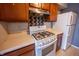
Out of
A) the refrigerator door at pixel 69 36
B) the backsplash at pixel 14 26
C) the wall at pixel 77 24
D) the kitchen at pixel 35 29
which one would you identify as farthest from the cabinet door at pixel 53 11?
the backsplash at pixel 14 26

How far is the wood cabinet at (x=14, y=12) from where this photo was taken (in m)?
1.06

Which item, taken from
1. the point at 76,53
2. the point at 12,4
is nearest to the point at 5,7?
the point at 12,4

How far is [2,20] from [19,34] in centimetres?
26

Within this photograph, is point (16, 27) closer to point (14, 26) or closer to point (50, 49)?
point (14, 26)

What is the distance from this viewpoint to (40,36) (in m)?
1.23

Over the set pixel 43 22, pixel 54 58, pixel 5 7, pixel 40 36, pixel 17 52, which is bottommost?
pixel 54 58

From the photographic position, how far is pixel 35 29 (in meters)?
1.19

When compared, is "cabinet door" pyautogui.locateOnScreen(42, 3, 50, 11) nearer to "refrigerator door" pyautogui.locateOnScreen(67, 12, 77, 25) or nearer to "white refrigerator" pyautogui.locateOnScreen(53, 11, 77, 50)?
"white refrigerator" pyautogui.locateOnScreen(53, 11, 77, 50)

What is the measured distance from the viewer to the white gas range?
3.91 feet

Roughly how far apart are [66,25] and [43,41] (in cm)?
37

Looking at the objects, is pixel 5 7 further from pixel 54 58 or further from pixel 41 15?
pixel 54 58

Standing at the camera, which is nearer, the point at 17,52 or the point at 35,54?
the point at 17,52

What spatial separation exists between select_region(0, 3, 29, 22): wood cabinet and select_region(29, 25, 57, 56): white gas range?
0.19 m

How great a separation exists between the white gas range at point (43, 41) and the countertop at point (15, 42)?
0.27 feet
